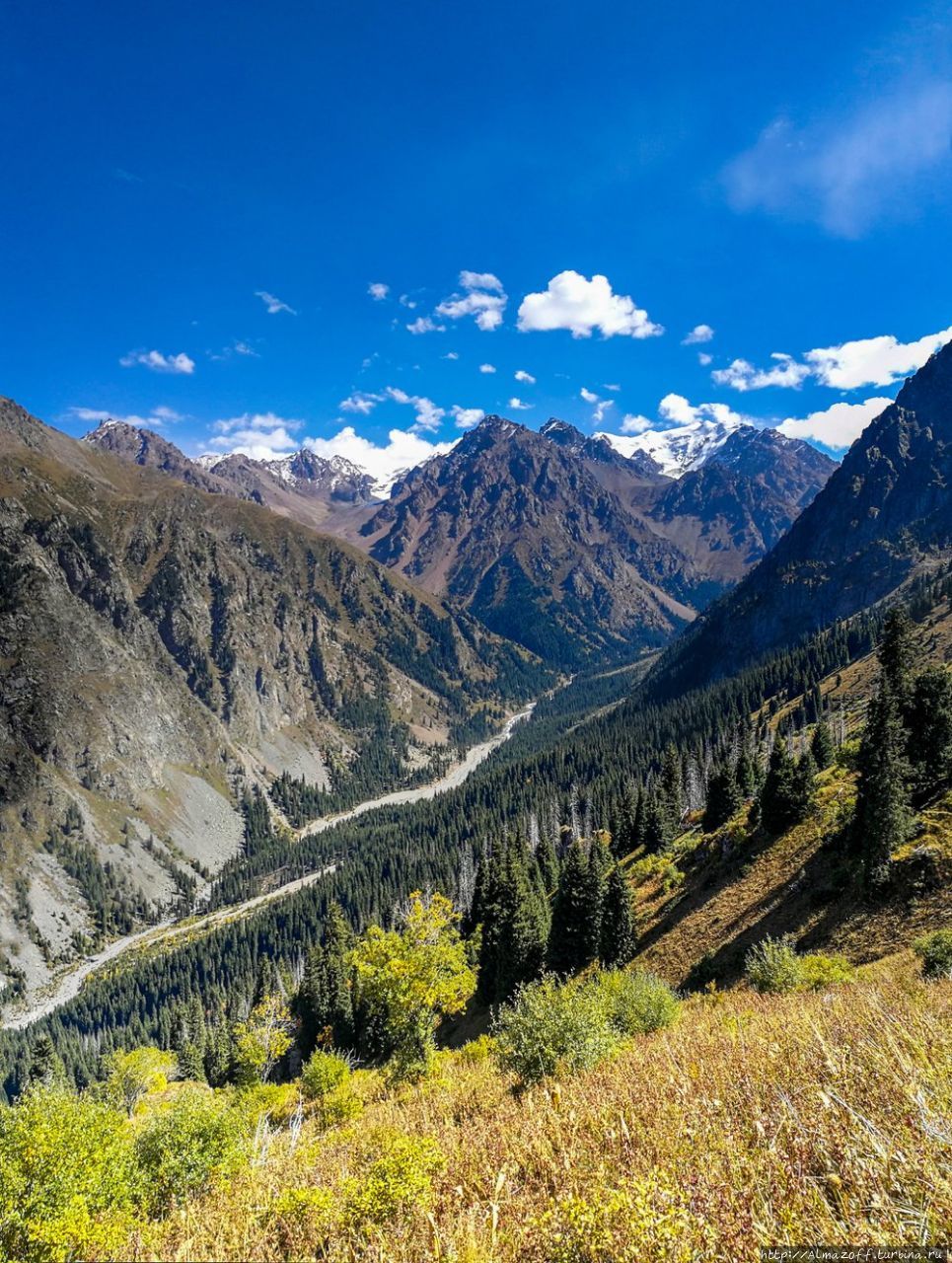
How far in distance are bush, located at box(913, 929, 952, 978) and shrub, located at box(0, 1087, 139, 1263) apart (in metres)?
23.7

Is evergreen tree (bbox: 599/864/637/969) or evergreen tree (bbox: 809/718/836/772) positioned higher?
evergreen tree (bbox: 809/718/836/772)

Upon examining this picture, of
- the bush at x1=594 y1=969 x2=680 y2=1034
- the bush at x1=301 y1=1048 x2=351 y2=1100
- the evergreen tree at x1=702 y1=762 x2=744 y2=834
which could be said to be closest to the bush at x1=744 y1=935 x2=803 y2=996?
the bush at x1=594 y1=969 x2=680 y2=1034

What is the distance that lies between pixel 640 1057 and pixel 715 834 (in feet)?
155

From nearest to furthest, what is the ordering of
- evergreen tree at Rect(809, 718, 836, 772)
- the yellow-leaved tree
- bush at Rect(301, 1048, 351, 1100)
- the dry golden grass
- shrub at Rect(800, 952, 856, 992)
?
the dry golden grass
shrub at Rect(800, 952, 856, 992)
the yellow-leaved tree
bush at Rect(301, 1048, 351, 1100)
evergreen tree at Rect(809, 718, 836, 772)

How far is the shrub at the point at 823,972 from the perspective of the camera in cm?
2323

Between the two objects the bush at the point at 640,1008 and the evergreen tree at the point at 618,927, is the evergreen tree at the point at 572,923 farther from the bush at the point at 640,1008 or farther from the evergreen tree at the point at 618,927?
the bush at the point at 640,1008

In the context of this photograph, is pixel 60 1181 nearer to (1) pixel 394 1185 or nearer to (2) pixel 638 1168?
(1) pixel 394 1185

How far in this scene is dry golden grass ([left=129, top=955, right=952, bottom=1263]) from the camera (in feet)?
16.8

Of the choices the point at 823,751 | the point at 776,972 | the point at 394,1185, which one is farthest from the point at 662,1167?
the point at 823,751

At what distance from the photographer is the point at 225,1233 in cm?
857

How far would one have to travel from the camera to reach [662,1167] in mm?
6973

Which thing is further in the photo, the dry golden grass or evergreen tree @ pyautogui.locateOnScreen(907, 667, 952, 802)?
evergreen tree @ pyautogui.locateOnScreen(907, 667, 952, 802)

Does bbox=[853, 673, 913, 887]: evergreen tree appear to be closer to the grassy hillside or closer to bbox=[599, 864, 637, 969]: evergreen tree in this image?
bbox=[599, 864, 637, 969]: evergreen tree

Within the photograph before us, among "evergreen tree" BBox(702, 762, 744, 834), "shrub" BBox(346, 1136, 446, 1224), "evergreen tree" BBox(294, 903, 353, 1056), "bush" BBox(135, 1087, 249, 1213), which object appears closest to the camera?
"shrub" BBox(346, 1136, 446, 1224)
